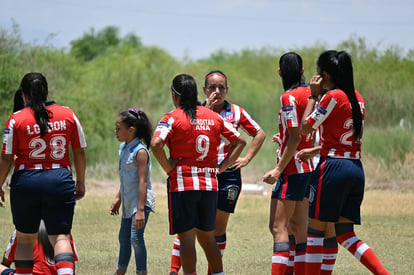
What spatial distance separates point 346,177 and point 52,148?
261 cm

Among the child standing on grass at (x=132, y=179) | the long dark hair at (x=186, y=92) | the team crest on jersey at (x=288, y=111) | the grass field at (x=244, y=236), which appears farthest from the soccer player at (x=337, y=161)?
the grass field at (x=244, y=236)

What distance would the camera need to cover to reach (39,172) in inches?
253

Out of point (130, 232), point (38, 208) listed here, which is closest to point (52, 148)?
point (38, 208)

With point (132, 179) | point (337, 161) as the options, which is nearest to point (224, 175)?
point (132, 179)

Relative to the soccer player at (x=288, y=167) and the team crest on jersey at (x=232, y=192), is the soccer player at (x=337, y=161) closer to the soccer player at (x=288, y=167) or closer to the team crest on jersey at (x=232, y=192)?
the soccer player at (x=288, y=167)

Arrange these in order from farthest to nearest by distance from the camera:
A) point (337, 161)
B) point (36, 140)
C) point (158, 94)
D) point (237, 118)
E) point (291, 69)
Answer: point (158, 94), point (237, 118), point (291, 69), point (337, 161), point (36, 140)

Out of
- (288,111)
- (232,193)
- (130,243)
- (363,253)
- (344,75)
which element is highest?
(344,75)

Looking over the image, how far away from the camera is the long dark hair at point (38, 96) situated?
638cm

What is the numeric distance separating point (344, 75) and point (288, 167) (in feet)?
3.55

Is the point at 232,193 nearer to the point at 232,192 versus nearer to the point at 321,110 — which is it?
the point at 232,192

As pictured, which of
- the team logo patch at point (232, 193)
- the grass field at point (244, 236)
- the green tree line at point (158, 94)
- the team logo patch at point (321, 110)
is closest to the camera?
the team logo patch at point (321, 110)

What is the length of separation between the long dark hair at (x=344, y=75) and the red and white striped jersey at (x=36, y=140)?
7.81 feet

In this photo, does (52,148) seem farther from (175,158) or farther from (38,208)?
(175,158)

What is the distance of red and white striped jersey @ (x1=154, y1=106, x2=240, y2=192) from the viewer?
6.45 meters
